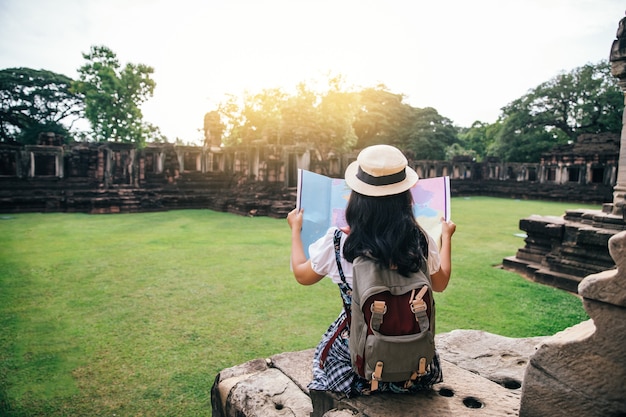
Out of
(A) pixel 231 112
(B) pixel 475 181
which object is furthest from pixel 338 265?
(A) pixel 231 112

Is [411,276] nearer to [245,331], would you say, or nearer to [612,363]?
[612,363]

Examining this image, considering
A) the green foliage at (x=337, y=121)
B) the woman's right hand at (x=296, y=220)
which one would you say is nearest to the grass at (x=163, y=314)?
the woman's right hand at (x=296, y=220)

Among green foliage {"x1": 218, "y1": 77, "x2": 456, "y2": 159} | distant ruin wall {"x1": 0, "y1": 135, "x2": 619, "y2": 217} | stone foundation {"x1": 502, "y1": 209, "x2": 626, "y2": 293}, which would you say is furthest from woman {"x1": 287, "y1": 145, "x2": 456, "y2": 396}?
green foliage {"x1": 218, "y1": 77, "x2": 456, "y2": 159}

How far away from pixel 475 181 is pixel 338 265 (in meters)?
28.6

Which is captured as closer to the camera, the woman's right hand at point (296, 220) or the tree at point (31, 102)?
the woman's right hand at point (296, 220)

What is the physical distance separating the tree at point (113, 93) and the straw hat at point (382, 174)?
22.1 meters

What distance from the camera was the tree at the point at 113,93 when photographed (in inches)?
840

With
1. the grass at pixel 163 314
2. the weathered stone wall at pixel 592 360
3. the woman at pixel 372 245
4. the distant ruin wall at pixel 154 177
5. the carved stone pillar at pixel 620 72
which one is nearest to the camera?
the weathered stone wall at pixel 592 360

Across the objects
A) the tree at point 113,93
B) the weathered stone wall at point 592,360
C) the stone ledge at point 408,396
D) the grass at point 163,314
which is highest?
the tree at point 113,93

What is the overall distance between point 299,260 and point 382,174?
0.57 m

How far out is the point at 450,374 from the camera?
6.89ft

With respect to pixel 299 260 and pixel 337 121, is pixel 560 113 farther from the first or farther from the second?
pixel 299 260

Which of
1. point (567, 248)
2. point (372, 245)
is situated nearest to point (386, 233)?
point (372, 245)

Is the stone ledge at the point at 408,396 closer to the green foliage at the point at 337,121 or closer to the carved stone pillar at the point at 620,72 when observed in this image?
the carved stone pillar at the point at 620,72
